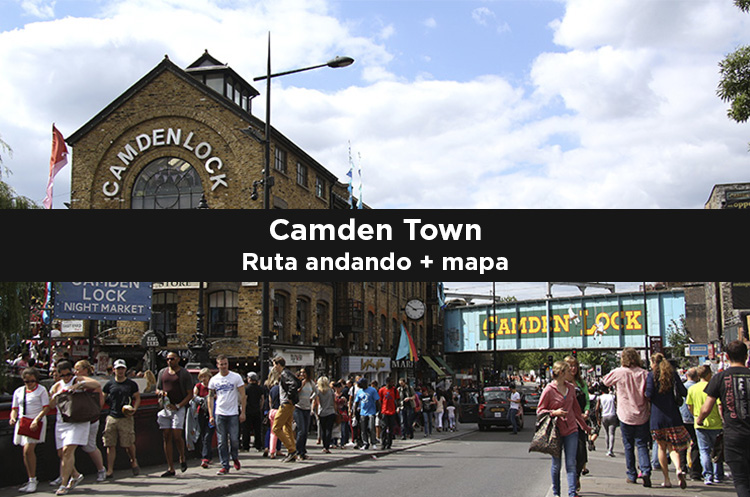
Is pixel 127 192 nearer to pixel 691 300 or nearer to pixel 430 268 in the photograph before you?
pixel 430 268

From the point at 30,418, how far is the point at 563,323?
144 ft

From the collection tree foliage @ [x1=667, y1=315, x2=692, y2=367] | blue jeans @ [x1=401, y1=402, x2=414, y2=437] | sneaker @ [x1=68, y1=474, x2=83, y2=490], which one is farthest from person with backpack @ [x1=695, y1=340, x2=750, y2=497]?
tree foliage @ [x1=667, y1=315, x2=692, y2=367]

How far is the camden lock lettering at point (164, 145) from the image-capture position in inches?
1191

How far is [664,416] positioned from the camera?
983 cm

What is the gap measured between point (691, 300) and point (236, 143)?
141 feet

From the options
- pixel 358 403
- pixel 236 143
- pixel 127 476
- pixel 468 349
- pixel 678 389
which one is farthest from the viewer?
pixel 468 349

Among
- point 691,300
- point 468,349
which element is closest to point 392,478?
point 468,349

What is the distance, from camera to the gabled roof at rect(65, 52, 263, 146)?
30.4 meters

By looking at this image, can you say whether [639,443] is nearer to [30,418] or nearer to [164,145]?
[30,418]

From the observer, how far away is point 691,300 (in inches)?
2324

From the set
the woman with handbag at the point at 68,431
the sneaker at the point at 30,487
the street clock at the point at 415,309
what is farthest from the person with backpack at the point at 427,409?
the street clock at the point at 415,309

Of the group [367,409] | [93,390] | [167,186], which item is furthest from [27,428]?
[167,186]

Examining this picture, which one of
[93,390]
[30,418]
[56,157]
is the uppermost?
[56,157]

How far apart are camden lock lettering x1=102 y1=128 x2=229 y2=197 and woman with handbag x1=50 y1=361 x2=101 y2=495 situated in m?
20.7
